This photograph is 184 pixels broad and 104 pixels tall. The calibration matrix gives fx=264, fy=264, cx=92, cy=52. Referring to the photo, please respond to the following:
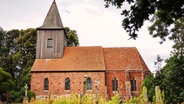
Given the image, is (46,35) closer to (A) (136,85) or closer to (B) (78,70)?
(B) (78,70)

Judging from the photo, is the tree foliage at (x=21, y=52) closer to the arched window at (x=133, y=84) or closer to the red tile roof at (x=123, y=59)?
the red tile roof at (x=123, y=59)

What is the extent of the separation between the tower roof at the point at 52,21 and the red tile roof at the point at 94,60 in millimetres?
3614

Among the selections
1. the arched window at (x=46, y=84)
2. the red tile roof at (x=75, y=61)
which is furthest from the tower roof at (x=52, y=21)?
the arched window at (x=46, y=84)

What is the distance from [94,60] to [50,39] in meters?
6.64

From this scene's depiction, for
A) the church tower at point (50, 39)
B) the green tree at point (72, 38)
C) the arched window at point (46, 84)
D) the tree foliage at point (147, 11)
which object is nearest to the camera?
the tree foliage at point (147, 11)

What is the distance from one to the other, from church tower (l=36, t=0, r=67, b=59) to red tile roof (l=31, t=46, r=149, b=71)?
2.99 feet

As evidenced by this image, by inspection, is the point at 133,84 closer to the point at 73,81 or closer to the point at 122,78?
the point at 122,78

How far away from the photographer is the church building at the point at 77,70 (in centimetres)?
3309

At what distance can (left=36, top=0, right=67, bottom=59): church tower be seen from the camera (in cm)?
3516

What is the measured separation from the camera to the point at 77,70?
33.4 metres

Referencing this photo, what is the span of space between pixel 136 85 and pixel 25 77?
55.8 feet

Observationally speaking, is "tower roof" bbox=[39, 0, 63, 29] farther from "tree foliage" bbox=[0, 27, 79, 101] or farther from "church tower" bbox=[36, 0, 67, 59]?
"tree foliage" bbox=[0, 27, 79, 101]

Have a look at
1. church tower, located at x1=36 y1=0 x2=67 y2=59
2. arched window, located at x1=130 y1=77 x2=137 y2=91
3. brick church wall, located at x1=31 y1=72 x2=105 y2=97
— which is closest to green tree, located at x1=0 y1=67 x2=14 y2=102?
brick church wall, located at x1=31 y1=72 x2=105 y2=97

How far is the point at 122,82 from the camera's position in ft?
110
